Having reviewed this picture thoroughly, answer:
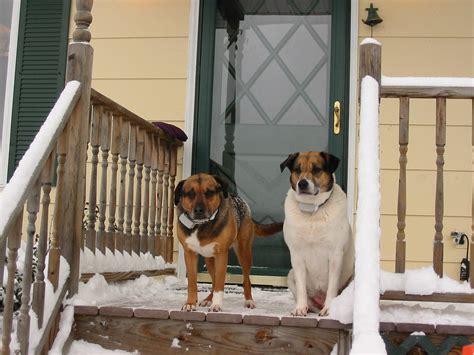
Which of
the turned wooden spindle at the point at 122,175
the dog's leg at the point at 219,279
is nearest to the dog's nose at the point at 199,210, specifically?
the dog's leg at the point at 219,279

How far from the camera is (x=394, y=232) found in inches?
191

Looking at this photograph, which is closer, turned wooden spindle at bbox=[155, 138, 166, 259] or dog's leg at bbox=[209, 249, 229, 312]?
dog's leg at bbox=[209, 249, 229, 312]

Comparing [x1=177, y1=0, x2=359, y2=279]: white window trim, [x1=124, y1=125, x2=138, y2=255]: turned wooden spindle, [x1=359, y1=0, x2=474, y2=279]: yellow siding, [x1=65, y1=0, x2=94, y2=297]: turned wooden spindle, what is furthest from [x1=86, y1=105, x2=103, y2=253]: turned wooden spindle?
[x1=359, y1=0, x2=474, y2=279]: yellow siding

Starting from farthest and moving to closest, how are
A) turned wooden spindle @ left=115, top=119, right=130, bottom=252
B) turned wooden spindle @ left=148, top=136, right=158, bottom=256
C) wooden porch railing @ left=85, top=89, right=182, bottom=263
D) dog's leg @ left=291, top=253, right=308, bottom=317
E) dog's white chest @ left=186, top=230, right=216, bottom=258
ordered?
turned wooden spindle @ left=148, top=136, right=158, bottom=256 → turned wooden spindle @ left=115, top=119, right=130, bottom=252 → wooden porch railing @ left=85, top=89, right=182, bottom=263 → dog's white chest @ left=186, top=230, right=216, bottom=258 → dog's leg @ left=291, top=253, right=308, bottom=317

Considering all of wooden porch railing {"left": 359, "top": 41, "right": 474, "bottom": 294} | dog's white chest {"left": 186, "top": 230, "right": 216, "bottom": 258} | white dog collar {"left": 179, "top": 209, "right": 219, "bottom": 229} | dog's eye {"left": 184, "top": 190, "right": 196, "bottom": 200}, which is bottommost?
dog's white chest {"left": 186, "top": 230, "right": 216, "bottom": 258}

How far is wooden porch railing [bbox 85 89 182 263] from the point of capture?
12.2ft

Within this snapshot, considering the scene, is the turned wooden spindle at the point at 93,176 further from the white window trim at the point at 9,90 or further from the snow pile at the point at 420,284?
the white window trim at the point at 9,90

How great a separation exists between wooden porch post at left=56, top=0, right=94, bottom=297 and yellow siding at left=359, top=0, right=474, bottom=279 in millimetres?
2441

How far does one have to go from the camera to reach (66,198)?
3.32m

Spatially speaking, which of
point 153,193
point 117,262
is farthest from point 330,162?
point 153,193

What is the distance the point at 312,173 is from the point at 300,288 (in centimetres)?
60

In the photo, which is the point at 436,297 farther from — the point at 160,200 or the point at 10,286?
the point at 160,200

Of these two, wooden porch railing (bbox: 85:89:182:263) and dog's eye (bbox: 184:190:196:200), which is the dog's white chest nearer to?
dog's eye (bbox: 184:190:196:200)

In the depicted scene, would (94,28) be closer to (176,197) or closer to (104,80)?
(104,80)
